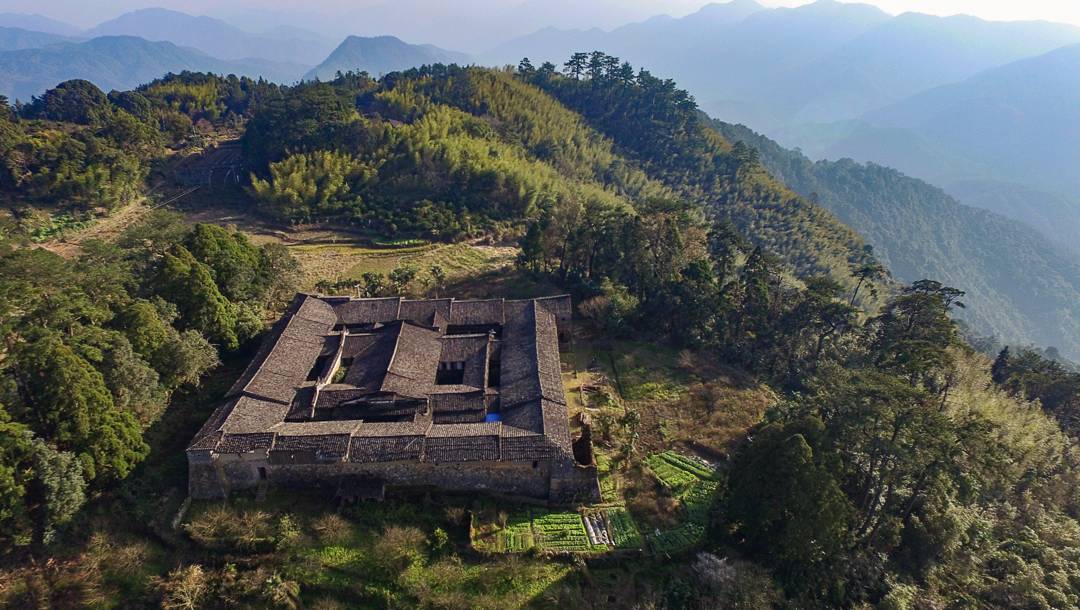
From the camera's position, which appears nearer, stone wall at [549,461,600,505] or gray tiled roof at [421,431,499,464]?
gray tiled roof at [421,431,499,464]

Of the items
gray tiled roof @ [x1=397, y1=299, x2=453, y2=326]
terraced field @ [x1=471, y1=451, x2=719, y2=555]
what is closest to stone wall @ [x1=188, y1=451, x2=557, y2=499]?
terraced field @ [x1=471, y1=451, x2=719, y2=555]

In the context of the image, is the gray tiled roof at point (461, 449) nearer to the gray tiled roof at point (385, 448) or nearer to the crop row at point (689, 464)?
the gray tiled roof at point (385, 448)

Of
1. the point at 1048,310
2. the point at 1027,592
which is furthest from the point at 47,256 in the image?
the point at 1048,310

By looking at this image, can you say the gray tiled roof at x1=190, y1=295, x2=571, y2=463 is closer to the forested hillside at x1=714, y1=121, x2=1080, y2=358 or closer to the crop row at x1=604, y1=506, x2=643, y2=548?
the crop row at x1=604, y1=506, x2=643, y2=548

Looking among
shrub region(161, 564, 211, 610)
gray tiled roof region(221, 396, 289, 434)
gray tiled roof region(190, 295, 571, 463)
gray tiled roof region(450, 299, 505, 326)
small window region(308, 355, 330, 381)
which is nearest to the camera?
shrub region(161, 564, 211, 610)

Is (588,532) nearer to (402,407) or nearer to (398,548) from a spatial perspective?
(398,548)

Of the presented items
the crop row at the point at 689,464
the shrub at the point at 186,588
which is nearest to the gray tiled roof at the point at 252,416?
the shrub at the point at 186,588

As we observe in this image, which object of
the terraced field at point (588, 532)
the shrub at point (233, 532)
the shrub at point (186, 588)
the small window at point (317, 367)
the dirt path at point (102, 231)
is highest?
the dirt path at point (102, 231)
